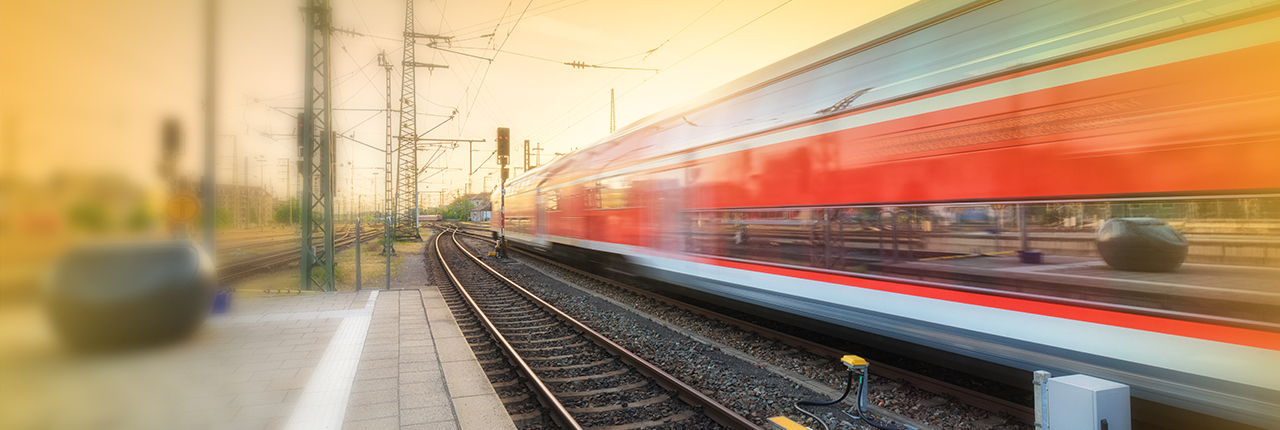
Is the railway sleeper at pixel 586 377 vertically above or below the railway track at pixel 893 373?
below

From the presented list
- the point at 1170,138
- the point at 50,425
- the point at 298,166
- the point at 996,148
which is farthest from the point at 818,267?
the point at 298,166

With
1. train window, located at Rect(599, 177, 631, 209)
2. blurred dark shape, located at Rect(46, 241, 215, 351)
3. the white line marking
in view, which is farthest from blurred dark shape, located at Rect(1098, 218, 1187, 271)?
train window, located at Rect(599, 177, 631, 209)

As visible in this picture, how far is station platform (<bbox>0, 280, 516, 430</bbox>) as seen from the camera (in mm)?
1995

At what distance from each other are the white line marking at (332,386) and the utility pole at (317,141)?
182 inches

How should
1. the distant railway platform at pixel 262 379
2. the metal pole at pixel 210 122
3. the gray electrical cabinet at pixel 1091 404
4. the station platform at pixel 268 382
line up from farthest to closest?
the metal pole at pixel 210 122, the gray electrical cabinet at pixel 1091 404, the station platform at pixel 268 382, the distant railway platform at pixel 262 379

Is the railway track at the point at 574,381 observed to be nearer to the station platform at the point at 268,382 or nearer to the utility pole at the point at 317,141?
the station platform at the point at 268,382

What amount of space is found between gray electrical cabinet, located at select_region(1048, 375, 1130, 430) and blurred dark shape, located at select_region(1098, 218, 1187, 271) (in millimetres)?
692

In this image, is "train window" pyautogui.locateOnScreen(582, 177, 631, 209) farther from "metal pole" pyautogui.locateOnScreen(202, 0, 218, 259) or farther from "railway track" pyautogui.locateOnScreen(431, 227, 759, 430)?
"metal pole" pyautogui.locateOnScreen(202, 0, 218, 259)

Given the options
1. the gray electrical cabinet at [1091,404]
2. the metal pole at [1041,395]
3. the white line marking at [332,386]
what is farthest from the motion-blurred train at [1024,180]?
the white line marking at [332,386]

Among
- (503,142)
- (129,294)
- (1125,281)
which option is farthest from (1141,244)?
(503,142)

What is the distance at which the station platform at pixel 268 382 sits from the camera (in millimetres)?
1995

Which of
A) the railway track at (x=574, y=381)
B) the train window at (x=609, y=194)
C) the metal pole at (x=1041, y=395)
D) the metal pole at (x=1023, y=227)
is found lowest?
the railway track at (x=574, y=381)

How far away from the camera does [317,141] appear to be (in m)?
10.4

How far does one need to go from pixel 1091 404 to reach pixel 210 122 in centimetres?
603
